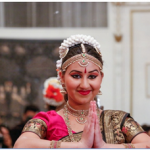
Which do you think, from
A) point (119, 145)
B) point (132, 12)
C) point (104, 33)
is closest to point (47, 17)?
point (104, 33)

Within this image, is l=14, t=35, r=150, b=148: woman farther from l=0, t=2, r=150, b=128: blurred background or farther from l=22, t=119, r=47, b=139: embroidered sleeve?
l=0, t=2, r=150, b=128: blurred background

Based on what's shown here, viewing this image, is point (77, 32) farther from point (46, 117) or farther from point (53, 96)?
point (46, 117)

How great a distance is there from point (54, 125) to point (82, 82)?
0.33 metres

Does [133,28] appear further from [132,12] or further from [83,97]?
[83,97]

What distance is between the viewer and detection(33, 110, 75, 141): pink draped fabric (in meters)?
2.16

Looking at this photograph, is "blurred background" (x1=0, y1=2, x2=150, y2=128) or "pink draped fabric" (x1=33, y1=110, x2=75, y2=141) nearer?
"pink draped fabric" (x1=33, y1=110, x2=75, y2=141)

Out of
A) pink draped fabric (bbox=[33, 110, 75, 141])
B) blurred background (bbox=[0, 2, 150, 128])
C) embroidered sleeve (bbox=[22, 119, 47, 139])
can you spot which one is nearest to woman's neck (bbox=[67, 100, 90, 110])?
pink draped fabric (bbox=[33, 110, 75, 141])

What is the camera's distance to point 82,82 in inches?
84.7

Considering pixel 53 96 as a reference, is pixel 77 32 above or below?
above

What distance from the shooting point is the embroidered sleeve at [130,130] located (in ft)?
7.02

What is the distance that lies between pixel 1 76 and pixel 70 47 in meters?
5.13

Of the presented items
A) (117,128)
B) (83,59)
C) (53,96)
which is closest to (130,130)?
(117,128)

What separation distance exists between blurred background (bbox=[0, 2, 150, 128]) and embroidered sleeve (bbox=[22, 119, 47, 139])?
127 inches

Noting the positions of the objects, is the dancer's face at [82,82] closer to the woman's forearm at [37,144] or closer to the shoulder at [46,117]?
the shoulder at [46,117]
